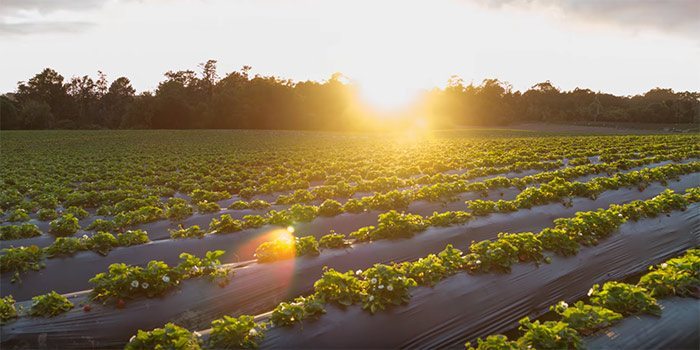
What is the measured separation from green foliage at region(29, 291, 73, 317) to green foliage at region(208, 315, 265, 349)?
237 cm

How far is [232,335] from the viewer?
5.11 m

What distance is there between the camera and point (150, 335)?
495cm

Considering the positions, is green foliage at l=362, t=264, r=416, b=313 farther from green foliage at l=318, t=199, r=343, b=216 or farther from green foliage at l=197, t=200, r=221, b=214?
green foliage at l=197, t=200, r=221, b=214

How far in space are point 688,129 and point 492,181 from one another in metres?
76.5

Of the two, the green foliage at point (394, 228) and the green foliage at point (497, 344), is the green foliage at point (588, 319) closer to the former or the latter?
the green foliage at point (497, 344)

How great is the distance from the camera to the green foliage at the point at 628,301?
5762 mm

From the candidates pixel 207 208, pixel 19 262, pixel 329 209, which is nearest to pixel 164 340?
pixel 19 262

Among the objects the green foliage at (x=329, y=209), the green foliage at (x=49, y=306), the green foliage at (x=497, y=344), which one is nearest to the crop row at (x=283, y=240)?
the green foliage at (x=329, y=209)

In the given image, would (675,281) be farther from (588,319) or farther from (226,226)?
(226,226)

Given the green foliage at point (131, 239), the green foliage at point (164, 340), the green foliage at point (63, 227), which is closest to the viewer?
the green foliage at point (164, 340)

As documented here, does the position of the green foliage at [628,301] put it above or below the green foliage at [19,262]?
below

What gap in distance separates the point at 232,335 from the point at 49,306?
2.76m

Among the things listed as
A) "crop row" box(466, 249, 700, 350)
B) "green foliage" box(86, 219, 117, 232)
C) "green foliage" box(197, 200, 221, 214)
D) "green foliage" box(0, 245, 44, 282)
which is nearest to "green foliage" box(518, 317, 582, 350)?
"crop row" box(466, 249, 700, 350)

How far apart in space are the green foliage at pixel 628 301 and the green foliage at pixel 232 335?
14.7 ft
